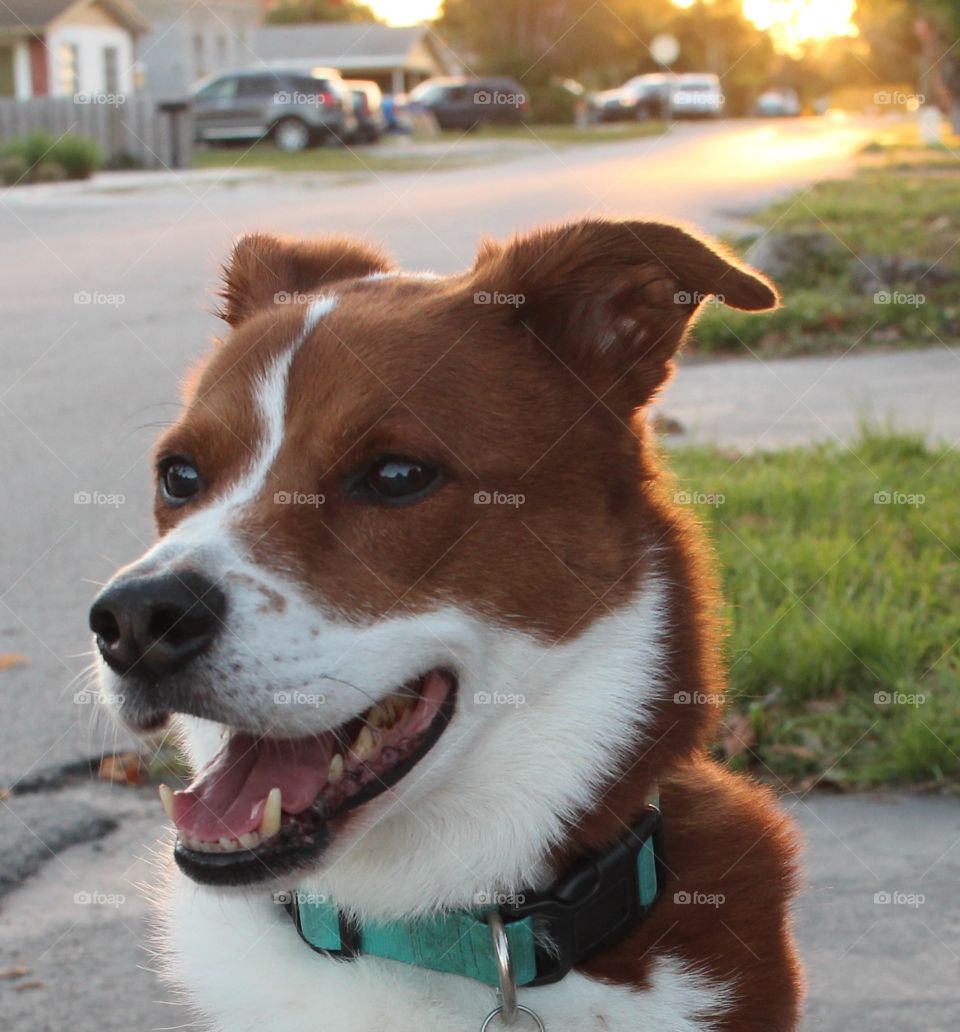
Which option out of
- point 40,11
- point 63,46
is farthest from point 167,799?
point 63,46

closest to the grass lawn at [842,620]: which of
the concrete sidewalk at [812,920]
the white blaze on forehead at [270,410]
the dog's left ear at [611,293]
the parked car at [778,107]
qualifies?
the concrete sidewalk at [812,920]

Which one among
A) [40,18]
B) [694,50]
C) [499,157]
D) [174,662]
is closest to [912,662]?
[174,662]

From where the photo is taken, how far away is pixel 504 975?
2.50 metres

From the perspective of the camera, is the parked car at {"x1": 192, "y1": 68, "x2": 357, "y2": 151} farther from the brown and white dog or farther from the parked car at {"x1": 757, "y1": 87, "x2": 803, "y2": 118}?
Result: the parked car at {"x1": 757, "y1": 87, "x2": 803, "y2": 118}

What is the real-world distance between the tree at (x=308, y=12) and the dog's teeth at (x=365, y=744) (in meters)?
72.6

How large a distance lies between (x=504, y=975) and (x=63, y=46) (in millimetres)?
45465

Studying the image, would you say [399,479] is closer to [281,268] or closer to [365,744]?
[365,744]

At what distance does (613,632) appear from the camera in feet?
8.96

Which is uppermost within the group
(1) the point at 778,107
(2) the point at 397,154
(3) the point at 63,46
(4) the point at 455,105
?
(3) the point at 63,46

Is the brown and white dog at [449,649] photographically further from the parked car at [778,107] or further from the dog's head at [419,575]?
the parked car at [778,107]

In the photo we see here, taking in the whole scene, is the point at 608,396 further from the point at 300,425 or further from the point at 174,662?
the point at 174,662

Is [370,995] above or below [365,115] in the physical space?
Result: above

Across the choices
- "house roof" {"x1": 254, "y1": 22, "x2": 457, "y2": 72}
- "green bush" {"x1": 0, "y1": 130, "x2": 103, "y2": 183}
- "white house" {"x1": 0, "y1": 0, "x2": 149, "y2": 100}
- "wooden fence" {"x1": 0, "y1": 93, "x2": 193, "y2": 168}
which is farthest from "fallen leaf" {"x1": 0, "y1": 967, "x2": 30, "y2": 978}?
"house roof" {"x1": 254, "y1": 22, "x2": 457, "y2": 72}

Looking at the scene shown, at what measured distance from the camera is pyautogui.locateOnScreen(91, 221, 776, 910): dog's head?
2.47 meters
